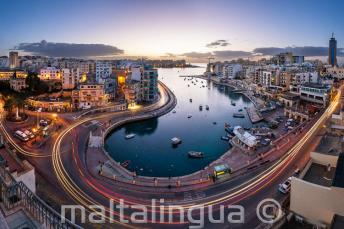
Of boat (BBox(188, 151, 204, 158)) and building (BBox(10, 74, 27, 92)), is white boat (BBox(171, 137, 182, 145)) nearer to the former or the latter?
boat (BBox(188, 151, 204, 158))

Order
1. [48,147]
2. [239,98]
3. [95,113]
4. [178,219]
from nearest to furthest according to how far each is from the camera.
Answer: [178,219]
[48,147]
[95,113]
[239,98]

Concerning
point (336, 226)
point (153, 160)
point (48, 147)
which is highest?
point (336, 226)

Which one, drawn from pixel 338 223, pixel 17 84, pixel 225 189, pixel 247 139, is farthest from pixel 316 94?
pixel 17 84

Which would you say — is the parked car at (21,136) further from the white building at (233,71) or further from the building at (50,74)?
the white building at (233,71)

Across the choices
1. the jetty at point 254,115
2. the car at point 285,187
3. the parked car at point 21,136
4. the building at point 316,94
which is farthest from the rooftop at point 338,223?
the building at point 316,94

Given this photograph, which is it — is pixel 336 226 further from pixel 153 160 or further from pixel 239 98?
pixel 239 98

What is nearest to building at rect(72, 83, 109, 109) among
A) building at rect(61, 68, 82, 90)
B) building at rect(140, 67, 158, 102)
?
building at rect(140, 67, 158, 102)

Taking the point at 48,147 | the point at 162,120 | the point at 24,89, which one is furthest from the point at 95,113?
the point at 24,89
